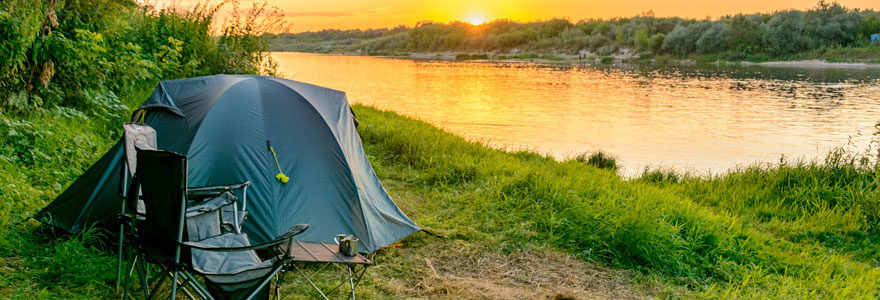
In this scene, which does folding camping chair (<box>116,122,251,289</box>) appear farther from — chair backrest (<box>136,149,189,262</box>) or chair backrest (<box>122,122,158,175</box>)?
chair backrest (<box>136,149,189,262</box>)

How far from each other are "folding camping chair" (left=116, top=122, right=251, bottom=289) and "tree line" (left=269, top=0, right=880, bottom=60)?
44.1 meters

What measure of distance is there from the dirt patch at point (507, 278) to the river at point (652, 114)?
251 inches

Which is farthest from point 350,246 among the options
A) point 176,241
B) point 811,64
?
point 811,64

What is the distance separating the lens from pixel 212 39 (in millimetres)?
11633

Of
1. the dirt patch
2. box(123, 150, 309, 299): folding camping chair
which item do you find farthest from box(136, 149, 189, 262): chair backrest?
the dirt patch

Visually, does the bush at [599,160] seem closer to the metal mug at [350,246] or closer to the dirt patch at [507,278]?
the dirt patch at [507,278]

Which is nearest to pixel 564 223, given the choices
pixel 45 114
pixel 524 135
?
pixel 45 114

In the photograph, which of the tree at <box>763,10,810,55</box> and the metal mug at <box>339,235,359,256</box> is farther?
the tree at <box>763,10,810,55</box>

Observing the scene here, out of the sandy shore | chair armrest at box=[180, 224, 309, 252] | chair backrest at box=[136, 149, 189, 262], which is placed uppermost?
chair backrest at box=[136, 149, 189, 262]

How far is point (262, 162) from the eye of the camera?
4.91 meters

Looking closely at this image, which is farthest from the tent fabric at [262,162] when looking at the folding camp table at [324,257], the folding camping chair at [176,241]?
the folding camping chair at [176,241]

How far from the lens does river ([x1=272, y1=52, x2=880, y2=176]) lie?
15.2m

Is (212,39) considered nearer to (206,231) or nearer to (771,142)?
(206,231)

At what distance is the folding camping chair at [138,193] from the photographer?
3.45 meters
